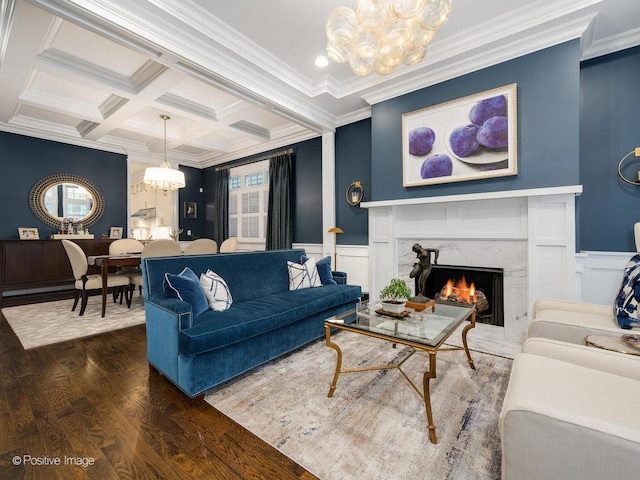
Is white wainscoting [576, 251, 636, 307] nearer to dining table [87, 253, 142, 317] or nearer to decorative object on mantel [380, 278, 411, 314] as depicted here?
decorative object on mantel [380, 278, 411, 314]

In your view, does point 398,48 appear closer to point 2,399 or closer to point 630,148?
point 630,148

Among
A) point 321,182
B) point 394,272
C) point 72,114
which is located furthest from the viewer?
point 321,182

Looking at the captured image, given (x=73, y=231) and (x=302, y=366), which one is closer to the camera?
(x=302, y=366)

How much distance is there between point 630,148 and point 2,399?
558 cm

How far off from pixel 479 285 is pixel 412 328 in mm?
2007

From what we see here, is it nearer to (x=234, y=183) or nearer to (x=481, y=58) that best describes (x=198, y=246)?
(x=234, y=183)

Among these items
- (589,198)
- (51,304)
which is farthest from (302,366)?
(51,304)

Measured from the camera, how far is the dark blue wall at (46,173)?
4.91m

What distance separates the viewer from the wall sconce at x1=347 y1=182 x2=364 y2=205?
14.8 ft

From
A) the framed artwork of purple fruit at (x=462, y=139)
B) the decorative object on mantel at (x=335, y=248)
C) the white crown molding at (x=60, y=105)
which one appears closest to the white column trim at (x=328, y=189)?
the decorative object on mantel at (x=335, y=248)

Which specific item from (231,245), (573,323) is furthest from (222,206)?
(573,323)

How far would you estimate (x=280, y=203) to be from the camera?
5.66 metres

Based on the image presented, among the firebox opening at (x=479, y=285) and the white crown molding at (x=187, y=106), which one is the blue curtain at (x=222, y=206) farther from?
the firebox opening at (x=479, y=285)

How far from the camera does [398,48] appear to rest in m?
2.05
